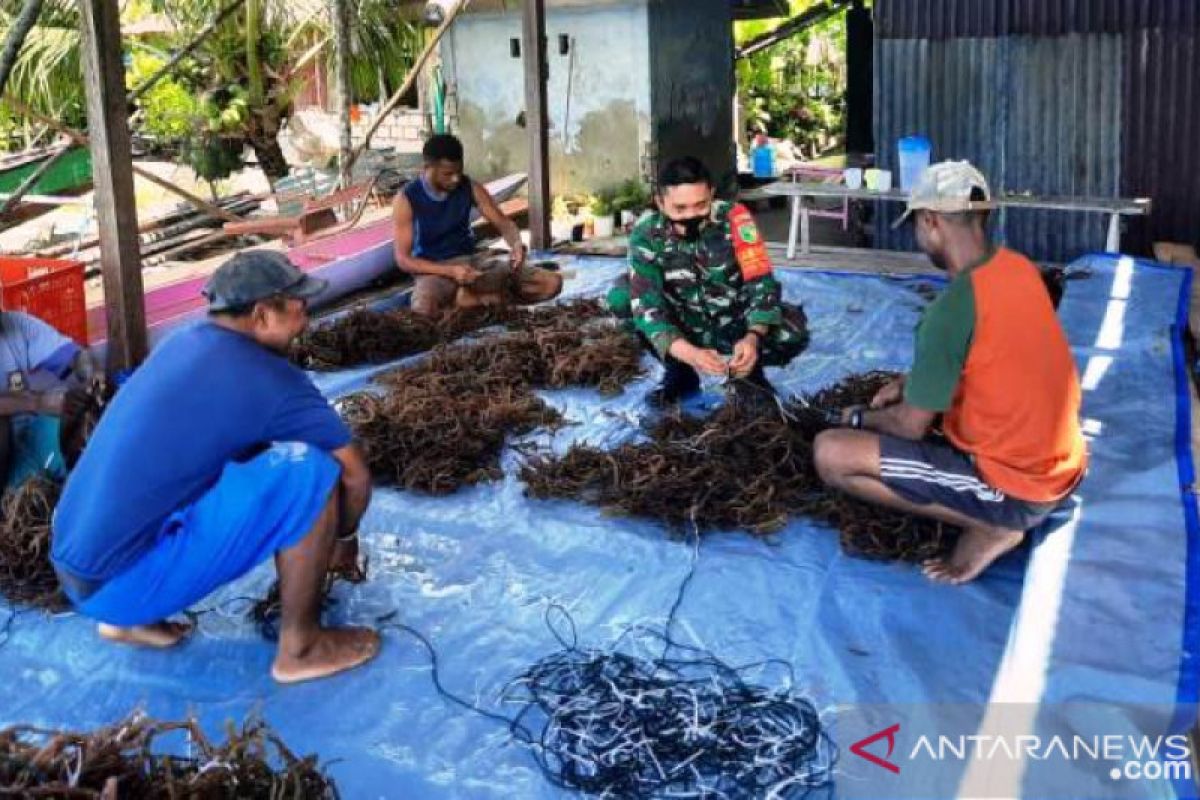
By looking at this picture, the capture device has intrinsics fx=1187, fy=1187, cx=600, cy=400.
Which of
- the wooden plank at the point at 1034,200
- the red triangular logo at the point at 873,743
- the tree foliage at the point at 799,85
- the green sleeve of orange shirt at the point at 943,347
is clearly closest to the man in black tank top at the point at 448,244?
the wooden plank at the point at 1034,200

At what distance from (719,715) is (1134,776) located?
911 millimetres

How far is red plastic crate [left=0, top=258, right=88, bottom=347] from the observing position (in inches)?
205

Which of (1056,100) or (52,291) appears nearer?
(52,291)

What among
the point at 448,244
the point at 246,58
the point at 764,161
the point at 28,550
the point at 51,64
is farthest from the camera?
the point at 764,161

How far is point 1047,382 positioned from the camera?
126 inches

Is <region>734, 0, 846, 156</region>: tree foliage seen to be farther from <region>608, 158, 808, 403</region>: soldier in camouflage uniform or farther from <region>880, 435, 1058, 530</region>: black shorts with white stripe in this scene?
<region>880, 435, 1058, 530</region>: black shorts with white stripe

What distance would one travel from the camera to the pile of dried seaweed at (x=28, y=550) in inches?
143

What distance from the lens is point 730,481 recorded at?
4109 millimetres

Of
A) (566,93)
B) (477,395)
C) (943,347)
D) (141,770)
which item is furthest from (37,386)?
(566,93)

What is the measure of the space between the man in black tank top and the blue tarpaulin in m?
2.40

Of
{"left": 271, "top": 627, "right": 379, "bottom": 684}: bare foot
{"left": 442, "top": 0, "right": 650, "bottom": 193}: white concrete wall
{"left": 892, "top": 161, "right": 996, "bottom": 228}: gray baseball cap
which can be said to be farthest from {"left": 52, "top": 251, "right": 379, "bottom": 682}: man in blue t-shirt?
{"left": 442, "top": 0, "right": 650, "bottom": 193}: white concrete wall

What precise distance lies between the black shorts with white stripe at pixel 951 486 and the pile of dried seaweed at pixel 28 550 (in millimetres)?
2520

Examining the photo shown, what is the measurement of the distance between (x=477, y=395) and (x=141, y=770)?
2928 millimetres

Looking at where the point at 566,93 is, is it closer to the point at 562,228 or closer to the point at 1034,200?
the point at 562,228
